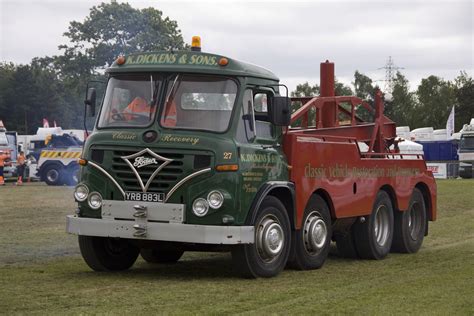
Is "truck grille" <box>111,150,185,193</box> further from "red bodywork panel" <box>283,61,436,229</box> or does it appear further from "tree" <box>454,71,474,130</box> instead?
"tree" <box>454,71,474,130</box>

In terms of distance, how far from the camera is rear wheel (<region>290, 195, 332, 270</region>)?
11.7 meters

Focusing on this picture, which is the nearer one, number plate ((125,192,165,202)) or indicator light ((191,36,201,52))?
number plate ((125,192,165,202))

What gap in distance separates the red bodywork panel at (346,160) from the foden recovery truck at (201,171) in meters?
0.03

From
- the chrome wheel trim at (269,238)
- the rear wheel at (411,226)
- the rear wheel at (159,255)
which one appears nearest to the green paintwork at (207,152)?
the chrome wheel trim at (269,238)

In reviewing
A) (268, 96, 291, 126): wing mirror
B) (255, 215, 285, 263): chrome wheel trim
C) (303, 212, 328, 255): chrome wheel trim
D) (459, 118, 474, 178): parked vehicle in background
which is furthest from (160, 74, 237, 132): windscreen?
(459, 118, 474, 178): parked vehicle in background

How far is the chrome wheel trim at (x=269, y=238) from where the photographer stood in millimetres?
10750

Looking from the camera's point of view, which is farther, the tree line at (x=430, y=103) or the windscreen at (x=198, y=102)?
the tree line at (x=430, y=103)

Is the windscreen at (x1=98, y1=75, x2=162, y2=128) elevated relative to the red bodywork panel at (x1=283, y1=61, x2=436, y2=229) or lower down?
elevated

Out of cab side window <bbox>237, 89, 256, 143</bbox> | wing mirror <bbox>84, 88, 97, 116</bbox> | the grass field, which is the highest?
wing mirror <bbox>84, 88, 97, 116</bbox>

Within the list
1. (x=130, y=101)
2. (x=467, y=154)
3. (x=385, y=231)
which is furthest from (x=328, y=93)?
(x=467, y=154)

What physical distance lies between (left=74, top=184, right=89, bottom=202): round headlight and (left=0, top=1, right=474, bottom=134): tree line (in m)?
6.22

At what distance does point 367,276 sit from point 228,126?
2569 millimetres

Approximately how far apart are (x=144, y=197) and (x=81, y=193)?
0.86 m

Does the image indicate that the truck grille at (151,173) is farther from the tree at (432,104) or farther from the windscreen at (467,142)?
the tree at (432,104)
